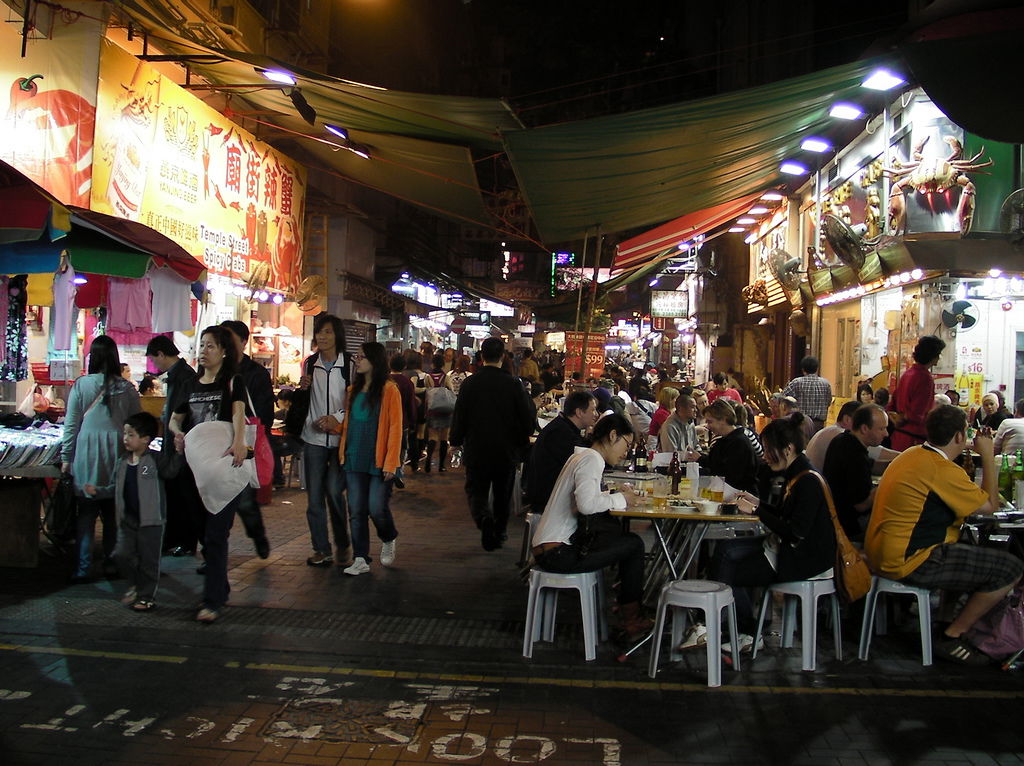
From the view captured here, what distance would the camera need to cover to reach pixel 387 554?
7.45m

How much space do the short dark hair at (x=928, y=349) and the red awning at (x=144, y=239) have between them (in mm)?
7258

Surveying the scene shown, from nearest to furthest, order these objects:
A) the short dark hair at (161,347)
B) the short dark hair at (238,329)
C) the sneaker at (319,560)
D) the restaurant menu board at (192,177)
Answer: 1. the short dark hair at (238,329)
2. the short dark hair at (161,347)
3. the sneaker at (319,560)
4. the restaurant menu board at (192,177)

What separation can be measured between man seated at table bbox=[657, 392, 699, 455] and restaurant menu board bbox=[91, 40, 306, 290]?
6.81 metres

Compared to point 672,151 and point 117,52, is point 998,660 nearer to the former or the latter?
point 672,151

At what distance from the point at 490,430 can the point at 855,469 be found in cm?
323

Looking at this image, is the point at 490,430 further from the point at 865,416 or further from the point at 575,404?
the point at 865,416

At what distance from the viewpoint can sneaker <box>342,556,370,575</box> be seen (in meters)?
7.11

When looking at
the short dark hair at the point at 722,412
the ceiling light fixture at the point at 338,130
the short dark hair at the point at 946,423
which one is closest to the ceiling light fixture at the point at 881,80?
the short dark hair at the point at 722,412

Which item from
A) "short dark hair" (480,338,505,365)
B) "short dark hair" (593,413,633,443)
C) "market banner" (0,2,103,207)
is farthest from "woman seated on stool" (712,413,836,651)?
"market banner" (0,2,103,207)

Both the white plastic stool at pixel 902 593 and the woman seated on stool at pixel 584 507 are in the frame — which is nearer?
the woman seated on stool at pixel 584 507

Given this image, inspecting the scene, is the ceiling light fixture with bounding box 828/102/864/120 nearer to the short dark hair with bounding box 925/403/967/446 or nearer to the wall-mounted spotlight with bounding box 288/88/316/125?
the short dark hair with bounding box 925/403/967/446

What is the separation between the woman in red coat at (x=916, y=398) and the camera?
8.42 m

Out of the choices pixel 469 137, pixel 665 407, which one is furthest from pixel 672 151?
pixel 665 407

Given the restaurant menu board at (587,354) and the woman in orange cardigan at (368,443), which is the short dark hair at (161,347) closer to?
the woman in orange cardigan at (368,443)
